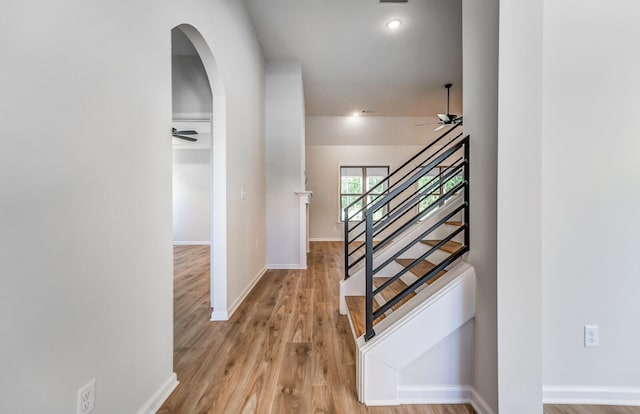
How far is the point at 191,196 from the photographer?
718 cm

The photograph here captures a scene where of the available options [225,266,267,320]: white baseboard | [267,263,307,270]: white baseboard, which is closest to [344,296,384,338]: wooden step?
[225,266,267,320]: white baseboard

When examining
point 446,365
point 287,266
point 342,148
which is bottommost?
point 287,266

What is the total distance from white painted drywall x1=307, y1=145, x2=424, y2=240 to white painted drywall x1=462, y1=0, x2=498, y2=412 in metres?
5.92

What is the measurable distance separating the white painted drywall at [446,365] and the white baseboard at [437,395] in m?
0.02

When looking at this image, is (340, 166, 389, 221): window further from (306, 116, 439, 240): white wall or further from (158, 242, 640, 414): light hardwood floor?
(158, 242, 640, 414): light hardwood floor
